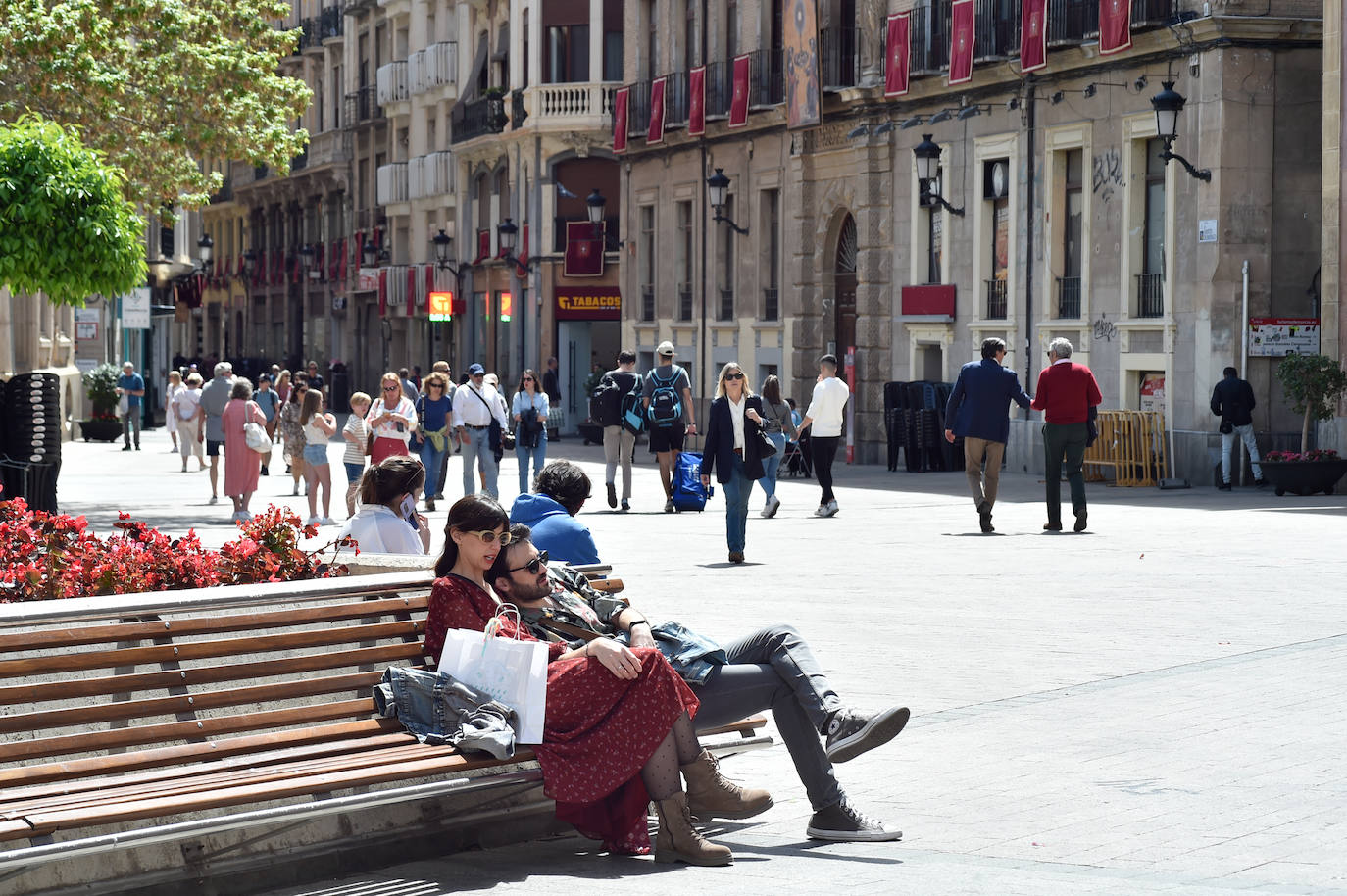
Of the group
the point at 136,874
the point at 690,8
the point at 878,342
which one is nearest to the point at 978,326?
the point at 878,342

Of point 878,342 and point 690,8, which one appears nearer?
point 878,342

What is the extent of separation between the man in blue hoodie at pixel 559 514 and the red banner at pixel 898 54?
86.7 ft

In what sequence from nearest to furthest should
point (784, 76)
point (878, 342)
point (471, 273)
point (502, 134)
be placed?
1. point (878, 342)
2. point (784, 76)
3. point (502, 134)
4. point (471, 273)

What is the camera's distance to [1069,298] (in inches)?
1217

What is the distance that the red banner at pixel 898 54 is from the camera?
1356 inches

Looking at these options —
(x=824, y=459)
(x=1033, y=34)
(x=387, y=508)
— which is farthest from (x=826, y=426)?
(x=387, y=508)

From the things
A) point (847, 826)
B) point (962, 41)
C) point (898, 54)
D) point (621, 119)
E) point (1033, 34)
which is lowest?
point (847, 826)

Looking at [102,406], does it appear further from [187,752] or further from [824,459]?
[187,752]

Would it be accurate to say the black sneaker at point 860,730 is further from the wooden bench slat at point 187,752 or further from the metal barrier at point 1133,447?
the metal barrier at point 1133,447

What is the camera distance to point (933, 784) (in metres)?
8.09

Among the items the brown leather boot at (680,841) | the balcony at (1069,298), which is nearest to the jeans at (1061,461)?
the balcony at (1069,298)

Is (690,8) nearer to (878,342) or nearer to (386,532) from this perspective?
(878,342)

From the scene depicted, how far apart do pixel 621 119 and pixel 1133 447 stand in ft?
70.4

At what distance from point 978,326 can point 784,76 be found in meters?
8.23
